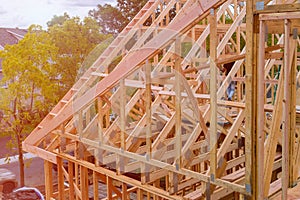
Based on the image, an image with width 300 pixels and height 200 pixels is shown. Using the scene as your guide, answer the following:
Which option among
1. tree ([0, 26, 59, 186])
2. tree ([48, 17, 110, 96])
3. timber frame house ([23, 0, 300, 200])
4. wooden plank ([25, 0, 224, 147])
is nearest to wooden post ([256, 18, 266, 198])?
timber frame house ([23, 0, 300, 200])

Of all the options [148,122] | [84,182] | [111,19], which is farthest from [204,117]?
[111,19]

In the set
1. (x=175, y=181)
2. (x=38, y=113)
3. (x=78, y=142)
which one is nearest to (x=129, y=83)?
(x=78, y=142)

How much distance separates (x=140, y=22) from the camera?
9031 mm

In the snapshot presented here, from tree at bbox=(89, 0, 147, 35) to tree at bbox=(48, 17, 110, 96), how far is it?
26.2ft

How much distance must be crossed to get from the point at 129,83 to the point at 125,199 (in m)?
2.24

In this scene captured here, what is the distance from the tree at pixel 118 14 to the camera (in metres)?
25.2

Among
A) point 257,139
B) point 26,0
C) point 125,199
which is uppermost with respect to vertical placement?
point 26,0

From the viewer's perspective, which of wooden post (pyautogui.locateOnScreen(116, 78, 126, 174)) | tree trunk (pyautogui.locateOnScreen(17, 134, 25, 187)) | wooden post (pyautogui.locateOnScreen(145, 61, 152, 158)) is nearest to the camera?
wooden post (pyautogui.locateOnScreen(145, 61, 152, 158))

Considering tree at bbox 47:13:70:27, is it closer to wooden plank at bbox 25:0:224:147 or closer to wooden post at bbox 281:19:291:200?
wooden plank at bbox 25:0:224:147

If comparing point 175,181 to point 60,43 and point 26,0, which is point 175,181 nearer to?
point 60,43

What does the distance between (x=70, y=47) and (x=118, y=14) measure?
8.97 meters

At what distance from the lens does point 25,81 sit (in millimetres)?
14750

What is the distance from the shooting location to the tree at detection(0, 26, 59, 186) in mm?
14586

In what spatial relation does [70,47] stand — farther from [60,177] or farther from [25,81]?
[60,177]
